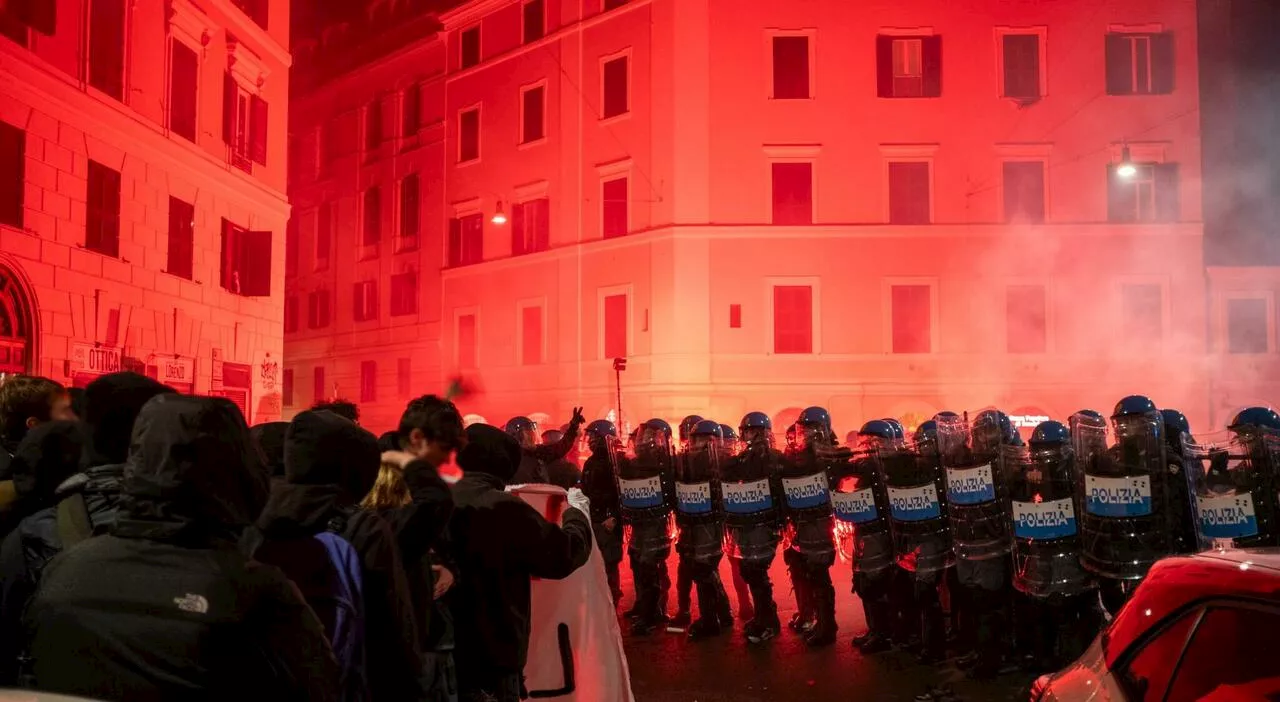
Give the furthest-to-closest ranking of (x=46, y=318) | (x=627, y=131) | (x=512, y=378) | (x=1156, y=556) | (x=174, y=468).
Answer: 1. (x=512, y=378)
2. (x=627, y=131)
3. (x=46, y=318)
4. (x=1156, y=556)
5. (x=174, y=468)

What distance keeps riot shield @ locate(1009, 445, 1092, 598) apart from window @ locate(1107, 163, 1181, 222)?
24.3 meters

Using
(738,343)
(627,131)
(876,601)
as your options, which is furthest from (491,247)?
(876,601)

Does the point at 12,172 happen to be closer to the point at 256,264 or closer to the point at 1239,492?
the point at 256,264

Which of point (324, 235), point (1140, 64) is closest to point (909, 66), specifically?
point (1140, 64)

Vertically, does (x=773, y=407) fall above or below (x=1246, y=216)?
below

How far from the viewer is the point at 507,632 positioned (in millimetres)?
4570

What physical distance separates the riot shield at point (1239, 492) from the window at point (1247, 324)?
25094mm

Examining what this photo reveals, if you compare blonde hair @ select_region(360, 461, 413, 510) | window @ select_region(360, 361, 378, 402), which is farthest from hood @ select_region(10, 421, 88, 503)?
window @ select_region(360, 361, 378, 402)

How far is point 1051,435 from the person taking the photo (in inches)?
311

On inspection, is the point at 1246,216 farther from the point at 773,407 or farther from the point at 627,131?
the point at 627,131

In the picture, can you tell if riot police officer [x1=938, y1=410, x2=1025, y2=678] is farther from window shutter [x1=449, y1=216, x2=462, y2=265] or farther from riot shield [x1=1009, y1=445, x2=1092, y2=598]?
window shutter [x1=449, y1=216, x2=462, y2=265]

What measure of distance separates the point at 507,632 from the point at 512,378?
100 ft

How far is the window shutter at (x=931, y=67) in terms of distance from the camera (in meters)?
30.1

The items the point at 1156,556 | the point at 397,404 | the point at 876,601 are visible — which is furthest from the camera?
the point at 397,404
